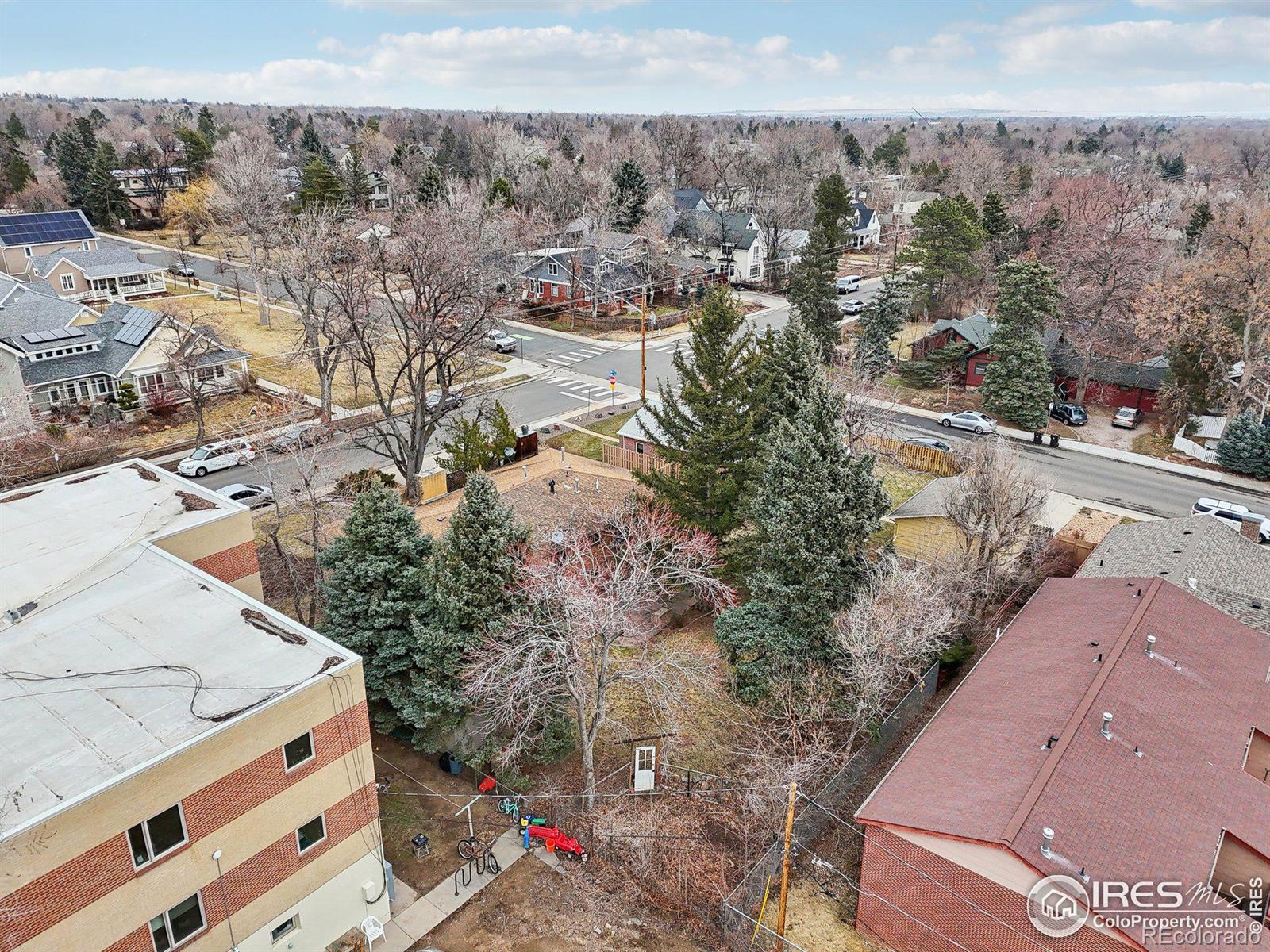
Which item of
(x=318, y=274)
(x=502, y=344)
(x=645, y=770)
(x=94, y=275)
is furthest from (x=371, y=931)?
(x=94, y=275)

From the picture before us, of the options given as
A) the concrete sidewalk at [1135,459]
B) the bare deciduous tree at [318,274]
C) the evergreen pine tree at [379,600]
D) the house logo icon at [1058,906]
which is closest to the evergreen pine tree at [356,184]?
the bare deciduous tree at [318,274]

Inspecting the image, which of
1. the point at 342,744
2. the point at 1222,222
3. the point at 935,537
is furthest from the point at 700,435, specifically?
the point at 1222,222

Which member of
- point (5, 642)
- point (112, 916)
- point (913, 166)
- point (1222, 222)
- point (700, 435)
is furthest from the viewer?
point (913, 166)

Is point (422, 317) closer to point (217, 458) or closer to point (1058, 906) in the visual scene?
point (217, 458)

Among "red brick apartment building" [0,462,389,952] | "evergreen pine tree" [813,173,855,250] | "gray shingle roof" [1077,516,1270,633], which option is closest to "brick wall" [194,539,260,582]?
"red brick apartment building" [0,462,389,952]

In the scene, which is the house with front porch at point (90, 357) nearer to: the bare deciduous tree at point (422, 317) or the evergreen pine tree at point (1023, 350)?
the bare deciduous tree at point (422, 317)

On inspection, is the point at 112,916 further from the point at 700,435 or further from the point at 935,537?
the point at 935,537

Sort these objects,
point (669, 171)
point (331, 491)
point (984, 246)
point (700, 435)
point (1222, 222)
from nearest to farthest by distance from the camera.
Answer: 1. point (700, 435)
2. point (331, 491)
3. point (1222, 222)
4. point (984, 246)
5. point (669, 171)
